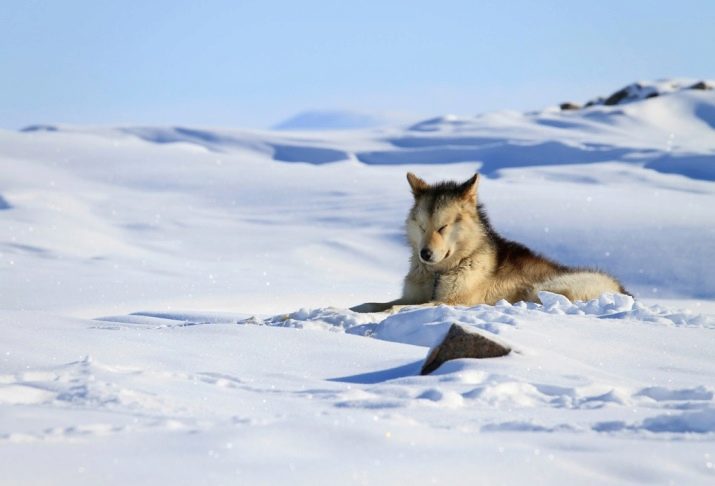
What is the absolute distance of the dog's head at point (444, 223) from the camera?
8.55 meters

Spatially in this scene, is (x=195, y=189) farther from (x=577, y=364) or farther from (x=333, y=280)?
(x=577, y=364)

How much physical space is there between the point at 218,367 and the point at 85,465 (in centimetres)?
223

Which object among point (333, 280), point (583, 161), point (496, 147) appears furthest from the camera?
point (496, 147)

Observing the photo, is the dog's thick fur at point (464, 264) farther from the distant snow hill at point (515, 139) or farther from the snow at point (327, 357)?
the distant snow hill at point (515, 139)

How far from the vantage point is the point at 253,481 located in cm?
328

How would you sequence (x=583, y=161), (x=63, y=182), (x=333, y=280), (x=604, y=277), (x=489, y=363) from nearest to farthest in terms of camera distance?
(x=489, y=363) → (x=604, y=277) → (x=333, y=280) → (x=63, y=182) → (x=583, y=161)

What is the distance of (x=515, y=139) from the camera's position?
119 feet

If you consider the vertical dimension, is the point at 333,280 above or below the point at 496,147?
below

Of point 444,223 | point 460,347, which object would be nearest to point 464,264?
point 444,223

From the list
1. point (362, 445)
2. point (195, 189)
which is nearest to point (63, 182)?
point (195, 189)

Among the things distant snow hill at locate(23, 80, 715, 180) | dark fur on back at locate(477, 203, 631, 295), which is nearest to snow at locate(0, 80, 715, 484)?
dark fur on back at locate(477, 203, 631, 295)

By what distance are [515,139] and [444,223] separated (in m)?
28.1

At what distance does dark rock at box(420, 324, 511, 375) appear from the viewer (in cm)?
552

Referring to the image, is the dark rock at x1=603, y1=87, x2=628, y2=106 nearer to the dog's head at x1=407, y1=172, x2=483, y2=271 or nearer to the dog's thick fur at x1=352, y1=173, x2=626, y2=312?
the dog's thick fur at x1=352, y1=173, x2=626, y2=312
